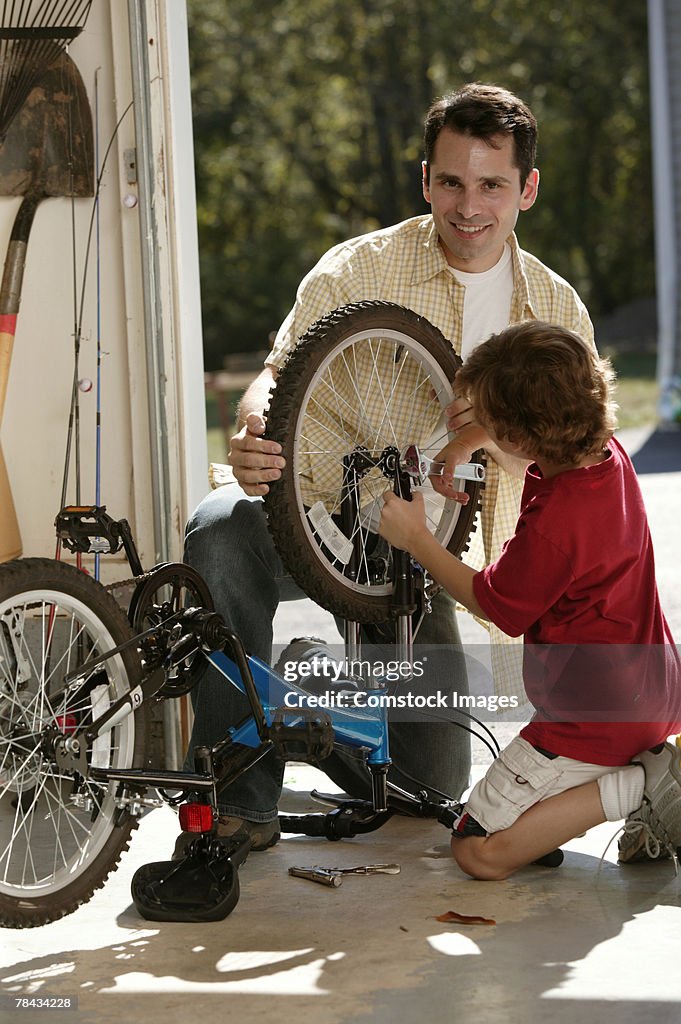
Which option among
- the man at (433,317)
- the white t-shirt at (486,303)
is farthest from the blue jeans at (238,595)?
the white t-shirt at (486,303)

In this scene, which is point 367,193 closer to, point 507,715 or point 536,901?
point 507,715

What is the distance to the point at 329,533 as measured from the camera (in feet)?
8.61

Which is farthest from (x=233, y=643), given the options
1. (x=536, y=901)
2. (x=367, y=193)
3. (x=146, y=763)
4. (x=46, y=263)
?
(x=367, y=193)

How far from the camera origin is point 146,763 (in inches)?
95.0

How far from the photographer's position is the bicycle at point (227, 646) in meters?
2.29

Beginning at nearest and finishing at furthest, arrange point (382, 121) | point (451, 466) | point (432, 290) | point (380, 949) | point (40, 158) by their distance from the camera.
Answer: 1. point (380, 949)
2. point (451, 466)
3. point (432, 290)
4. point (40, 158)
5. point (382, 121)

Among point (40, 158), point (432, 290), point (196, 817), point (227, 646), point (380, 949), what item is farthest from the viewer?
point (40, 158)

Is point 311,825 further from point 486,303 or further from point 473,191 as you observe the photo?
point 473,191

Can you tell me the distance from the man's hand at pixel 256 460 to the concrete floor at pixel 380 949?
0.79 m

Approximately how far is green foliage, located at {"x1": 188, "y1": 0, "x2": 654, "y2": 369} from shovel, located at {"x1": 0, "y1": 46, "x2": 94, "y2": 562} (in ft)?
49.6

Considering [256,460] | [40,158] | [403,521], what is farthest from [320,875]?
[40,158]

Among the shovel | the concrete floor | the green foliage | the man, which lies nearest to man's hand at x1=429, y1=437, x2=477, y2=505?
the man

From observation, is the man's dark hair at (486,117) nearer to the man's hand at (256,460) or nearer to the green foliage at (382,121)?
the man's hand at (256,460)

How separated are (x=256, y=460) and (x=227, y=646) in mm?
357
